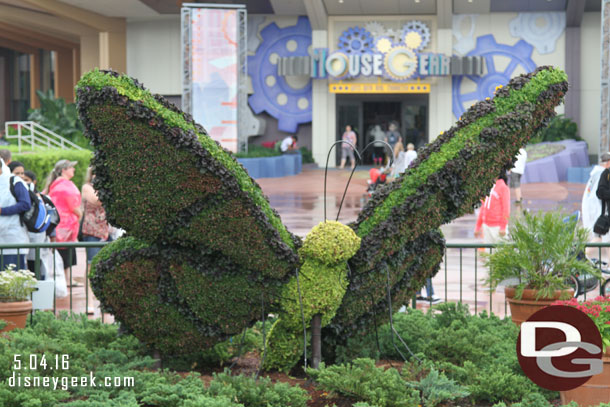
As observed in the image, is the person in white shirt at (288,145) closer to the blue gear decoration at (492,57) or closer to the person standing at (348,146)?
the person standing at (348,146)

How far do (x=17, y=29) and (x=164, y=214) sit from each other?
38.0 m

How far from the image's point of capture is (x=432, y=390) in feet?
18.3

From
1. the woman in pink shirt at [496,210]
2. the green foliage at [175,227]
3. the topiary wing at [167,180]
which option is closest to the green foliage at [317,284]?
the green foliage at [175,227]

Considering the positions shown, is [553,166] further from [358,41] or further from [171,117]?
[171,117]

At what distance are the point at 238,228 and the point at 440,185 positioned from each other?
5.45ft

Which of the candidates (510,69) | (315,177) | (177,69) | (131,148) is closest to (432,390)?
(131,148)

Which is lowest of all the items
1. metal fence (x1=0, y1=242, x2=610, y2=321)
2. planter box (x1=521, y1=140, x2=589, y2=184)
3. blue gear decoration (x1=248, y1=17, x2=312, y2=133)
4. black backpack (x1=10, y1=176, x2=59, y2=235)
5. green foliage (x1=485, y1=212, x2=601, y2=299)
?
metal fence (x1=0, y1=242, x2=610, y2=321)

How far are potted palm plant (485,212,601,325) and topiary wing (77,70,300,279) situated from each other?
253 cm

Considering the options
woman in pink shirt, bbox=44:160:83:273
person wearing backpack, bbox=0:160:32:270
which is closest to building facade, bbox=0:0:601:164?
woman in pink shirt, bbox=44:160:83:273

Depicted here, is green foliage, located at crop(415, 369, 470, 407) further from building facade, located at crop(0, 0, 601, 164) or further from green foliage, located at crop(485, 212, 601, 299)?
building facade, located at crop(0, 0, 601, 164)

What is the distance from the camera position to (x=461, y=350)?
6605 mm

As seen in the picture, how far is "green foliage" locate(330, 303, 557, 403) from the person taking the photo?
19.2ft

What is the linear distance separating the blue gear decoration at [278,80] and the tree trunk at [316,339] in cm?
3182

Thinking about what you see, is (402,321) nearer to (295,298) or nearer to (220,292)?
(295,298)
